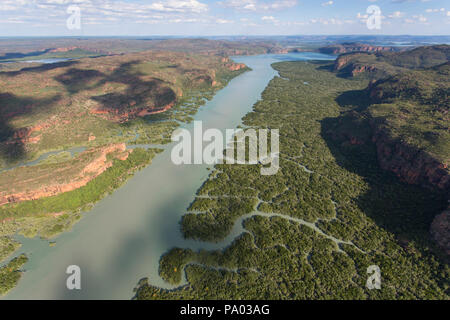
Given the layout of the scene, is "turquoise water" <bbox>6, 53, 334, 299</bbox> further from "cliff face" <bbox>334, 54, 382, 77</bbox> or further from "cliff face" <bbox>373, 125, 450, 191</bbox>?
"cliff face" <bbox>334, 54, 382, 77</bbox>

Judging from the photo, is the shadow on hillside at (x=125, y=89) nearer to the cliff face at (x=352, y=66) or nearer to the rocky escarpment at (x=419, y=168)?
the rocky escarpment at (x=419, y=168)

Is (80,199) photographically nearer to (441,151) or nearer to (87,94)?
(87,94)

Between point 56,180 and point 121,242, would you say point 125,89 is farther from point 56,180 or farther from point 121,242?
point 121,242

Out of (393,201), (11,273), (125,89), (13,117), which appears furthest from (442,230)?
(125,89)

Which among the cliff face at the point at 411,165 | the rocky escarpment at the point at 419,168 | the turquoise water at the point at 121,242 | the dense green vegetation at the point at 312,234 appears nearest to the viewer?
the dense green vegetation at the point at 312,234

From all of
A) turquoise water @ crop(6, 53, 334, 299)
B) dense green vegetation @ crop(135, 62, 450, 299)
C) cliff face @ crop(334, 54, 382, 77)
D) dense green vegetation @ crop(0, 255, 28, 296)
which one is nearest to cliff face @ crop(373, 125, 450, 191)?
dense green vegetation @ crop(135, 62, 450, 299)

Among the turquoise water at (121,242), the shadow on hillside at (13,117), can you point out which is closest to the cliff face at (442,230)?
the turquoise water at (121,242)
